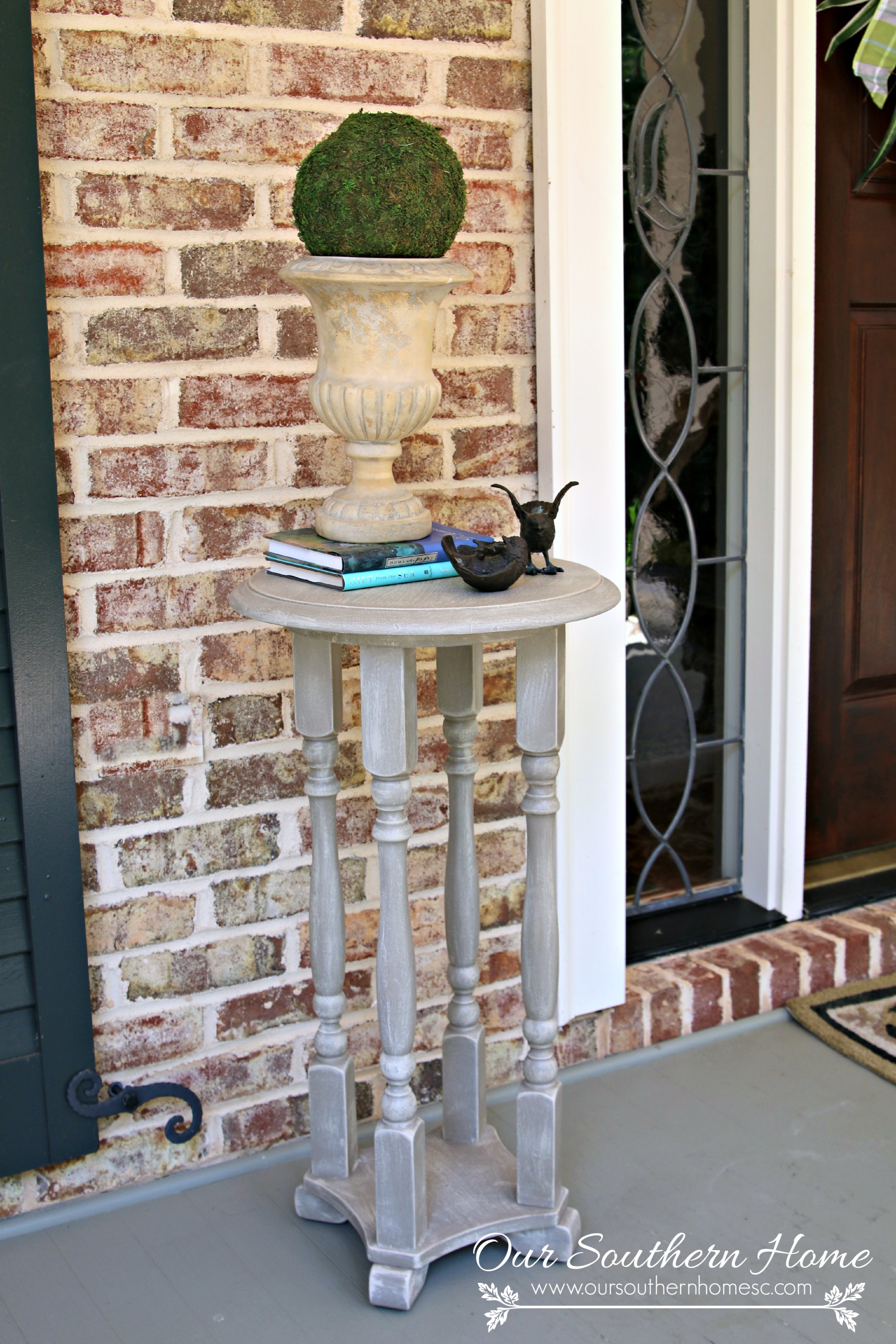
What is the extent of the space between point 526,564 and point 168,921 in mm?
881

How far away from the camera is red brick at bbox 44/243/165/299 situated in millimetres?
1804

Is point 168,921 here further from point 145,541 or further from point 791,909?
point 791,909

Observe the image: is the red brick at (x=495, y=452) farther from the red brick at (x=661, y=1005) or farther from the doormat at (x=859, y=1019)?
the doormat at (x=859, y=1019)

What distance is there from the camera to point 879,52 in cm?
245

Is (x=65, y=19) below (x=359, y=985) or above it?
above

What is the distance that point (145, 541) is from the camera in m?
1.92

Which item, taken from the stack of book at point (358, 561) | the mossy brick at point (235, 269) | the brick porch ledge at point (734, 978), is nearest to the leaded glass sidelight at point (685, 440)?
the brick porch ledge at point (734, 978)

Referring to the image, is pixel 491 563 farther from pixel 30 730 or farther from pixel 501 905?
pixel 501 905

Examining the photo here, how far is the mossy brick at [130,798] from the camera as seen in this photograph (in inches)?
76.2

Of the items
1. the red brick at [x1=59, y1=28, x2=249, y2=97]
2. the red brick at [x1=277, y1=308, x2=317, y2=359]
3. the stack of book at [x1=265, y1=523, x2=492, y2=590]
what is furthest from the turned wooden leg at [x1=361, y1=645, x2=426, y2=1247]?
the red brick at [x1=59, y1=28, x2=249, y2=97]

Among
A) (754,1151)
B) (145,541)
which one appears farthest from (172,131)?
(754,1151)

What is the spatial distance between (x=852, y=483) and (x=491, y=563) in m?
1.41

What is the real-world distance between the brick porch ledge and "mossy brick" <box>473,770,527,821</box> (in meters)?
0.44

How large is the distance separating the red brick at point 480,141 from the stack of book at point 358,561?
73 cm
